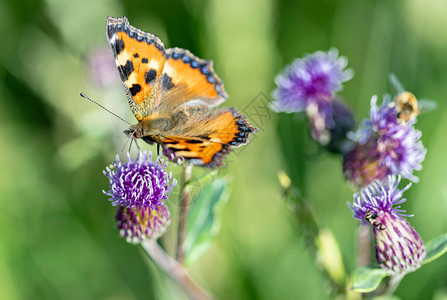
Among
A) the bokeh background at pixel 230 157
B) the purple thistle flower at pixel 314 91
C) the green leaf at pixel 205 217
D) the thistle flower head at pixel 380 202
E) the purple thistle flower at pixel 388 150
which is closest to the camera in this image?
the thistle flower head at pixel 380 202

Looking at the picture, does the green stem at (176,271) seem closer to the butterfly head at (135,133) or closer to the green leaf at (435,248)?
the butterfly head at (135,133)

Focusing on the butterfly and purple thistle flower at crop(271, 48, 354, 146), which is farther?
purple thistle flower at crop(271, 48, 354, 146)

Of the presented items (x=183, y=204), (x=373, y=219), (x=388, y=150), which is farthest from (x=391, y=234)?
(x=183, y=204)

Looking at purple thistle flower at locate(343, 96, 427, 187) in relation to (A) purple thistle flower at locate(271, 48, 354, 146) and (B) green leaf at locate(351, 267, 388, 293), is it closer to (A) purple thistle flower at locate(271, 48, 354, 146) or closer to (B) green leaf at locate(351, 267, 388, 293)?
(A) purple thistle flower at locate(271, 48, 354, 146)

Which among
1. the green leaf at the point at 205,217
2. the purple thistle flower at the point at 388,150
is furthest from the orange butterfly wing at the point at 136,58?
the purple thistle flower at the point at 388,150

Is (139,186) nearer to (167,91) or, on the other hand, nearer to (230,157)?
(167,91)

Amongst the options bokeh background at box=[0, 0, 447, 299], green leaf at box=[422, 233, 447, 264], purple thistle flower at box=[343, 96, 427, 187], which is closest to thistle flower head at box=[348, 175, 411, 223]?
green leaf at box=[422, 233, 447, 264]

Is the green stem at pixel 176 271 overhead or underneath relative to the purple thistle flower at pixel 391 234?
overhead
